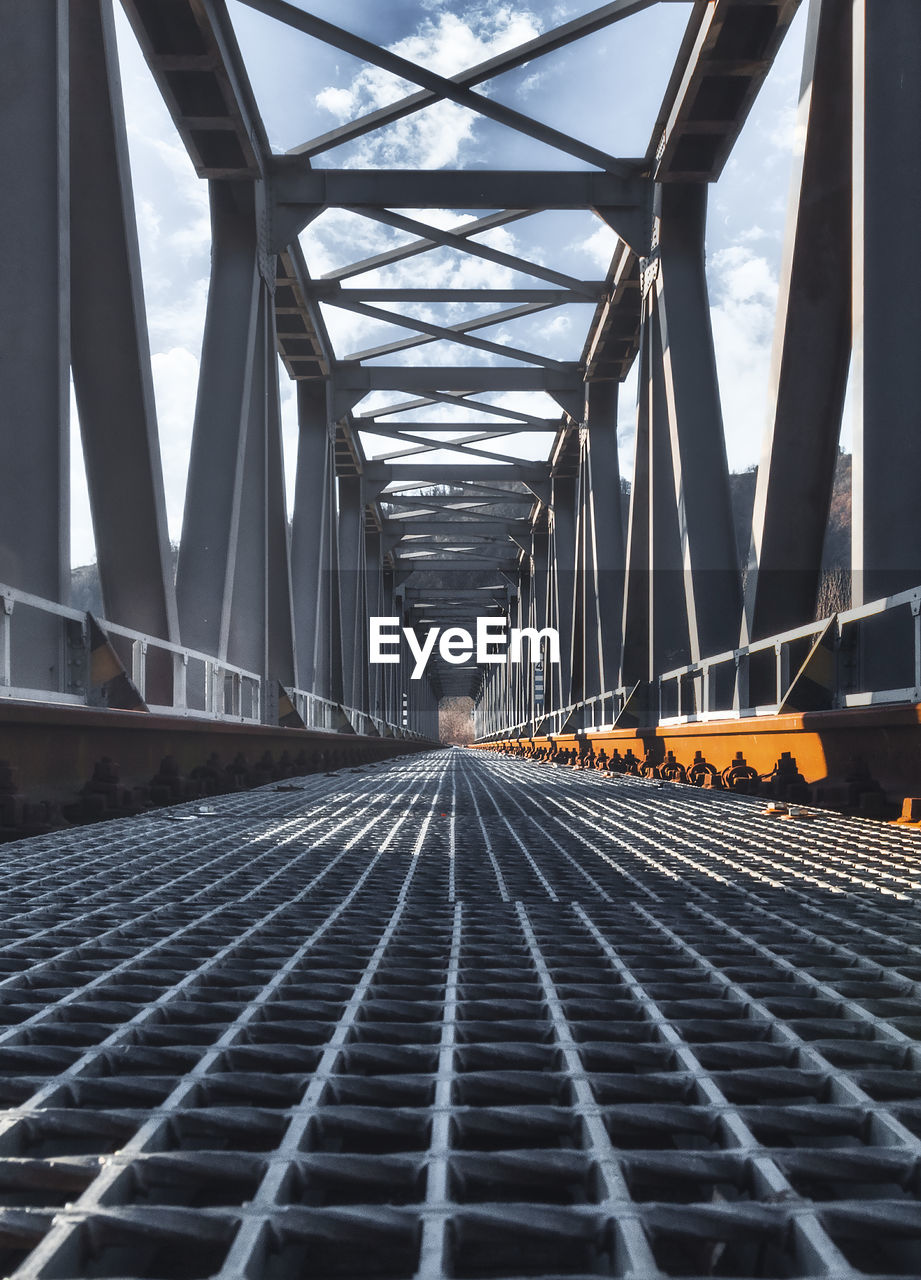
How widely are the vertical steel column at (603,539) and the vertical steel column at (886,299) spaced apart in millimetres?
11830

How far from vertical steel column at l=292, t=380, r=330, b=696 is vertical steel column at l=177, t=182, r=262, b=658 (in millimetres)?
4995

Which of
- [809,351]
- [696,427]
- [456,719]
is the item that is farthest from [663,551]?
[456,719]

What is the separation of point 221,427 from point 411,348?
8.36 m

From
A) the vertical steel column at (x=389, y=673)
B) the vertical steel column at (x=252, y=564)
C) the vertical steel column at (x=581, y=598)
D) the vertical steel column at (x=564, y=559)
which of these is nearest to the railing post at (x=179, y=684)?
the vertical steel column at (x=252, y=564)

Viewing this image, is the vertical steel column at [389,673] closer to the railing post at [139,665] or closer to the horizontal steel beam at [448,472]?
the horizontal steel beam at [448,472]

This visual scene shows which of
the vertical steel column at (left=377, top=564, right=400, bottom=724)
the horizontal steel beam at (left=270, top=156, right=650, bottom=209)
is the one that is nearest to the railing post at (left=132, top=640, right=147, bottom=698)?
the horizontal steel beam at (left=270, top=156, right=650, bottom=209)

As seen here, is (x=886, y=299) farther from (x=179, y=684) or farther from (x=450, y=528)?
(x=450, y=528)

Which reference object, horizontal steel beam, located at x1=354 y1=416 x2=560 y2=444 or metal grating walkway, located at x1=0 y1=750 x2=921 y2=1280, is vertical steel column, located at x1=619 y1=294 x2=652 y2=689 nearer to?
horizontal steel beam, located at x1=354 y1=416 x2=560 y2=444

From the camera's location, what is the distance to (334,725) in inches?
707

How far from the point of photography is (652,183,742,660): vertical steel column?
941cm

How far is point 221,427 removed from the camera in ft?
34.7

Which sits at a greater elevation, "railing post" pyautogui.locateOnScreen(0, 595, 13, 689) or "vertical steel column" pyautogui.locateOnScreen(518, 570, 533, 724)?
"vertical steel column" pyautogui.locateOnScreen(518, 570, 533, 724)

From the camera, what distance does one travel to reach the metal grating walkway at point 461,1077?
83 cm

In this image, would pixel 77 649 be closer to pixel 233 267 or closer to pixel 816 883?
pixel 816 883
